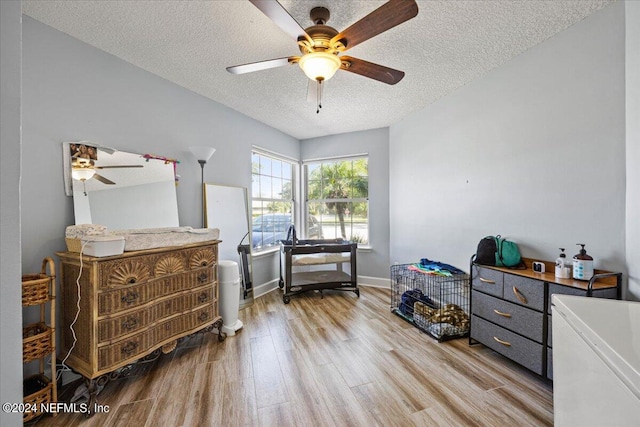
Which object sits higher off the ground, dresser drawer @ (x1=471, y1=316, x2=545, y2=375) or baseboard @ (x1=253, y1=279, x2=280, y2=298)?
dresser drawer @ (x1=471, y1=316, x2=545, y2=375)

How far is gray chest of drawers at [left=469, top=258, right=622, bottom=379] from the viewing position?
1.69 m

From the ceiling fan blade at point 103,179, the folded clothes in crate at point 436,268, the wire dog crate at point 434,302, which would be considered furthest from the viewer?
the folded clothes in crate at point 436,268

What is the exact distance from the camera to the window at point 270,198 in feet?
12.9

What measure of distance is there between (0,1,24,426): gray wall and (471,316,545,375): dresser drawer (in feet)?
9.37

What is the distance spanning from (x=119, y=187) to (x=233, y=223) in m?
1.33

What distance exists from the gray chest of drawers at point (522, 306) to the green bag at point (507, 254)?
0.10 m

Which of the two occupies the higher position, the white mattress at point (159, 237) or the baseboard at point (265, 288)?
the white mattress at point (159, 237)

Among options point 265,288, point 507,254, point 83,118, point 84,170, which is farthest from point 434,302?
point 83,118

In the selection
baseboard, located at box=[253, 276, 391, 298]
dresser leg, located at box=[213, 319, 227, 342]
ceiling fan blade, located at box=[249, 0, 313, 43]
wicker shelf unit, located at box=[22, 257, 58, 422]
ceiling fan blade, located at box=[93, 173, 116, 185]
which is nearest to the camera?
ceiling fan blade, located at box=[249, 0, 313, 43]

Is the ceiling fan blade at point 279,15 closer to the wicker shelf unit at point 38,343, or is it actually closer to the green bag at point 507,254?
the wicker shelf unit at point 38,343

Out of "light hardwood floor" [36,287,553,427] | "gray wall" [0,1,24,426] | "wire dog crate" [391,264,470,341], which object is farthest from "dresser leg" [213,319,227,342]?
"wire dog crate" [391,264,470,341]

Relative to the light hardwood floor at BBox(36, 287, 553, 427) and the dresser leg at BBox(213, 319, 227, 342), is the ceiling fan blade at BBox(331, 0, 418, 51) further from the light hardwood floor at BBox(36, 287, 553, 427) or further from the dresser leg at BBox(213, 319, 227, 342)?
the dresser leg at BBox(213, 319, 227, 342)

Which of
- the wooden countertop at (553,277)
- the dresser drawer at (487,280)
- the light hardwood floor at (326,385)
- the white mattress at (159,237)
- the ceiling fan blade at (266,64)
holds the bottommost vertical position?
the light hardwood floor at (326,385)

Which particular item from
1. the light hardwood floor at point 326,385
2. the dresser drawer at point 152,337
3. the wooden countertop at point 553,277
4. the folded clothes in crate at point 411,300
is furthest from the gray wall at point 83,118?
the wooden countertop at point 553,277
